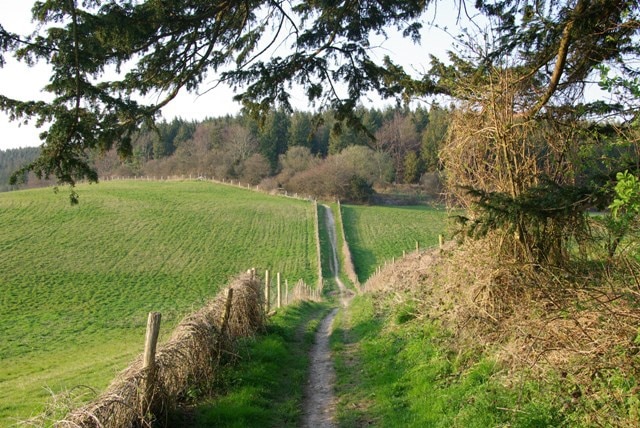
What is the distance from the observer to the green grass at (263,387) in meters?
7.04

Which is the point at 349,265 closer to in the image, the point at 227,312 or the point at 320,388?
the point at 227,312

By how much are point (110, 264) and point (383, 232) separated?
25.5 meters

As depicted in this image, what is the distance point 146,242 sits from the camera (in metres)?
42.3

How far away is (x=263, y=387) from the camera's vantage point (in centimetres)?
850

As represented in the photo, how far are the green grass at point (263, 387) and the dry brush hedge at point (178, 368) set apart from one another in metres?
0.35

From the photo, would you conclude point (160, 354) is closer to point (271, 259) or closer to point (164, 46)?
point (164, 46)

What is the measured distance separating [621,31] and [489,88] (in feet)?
6.99

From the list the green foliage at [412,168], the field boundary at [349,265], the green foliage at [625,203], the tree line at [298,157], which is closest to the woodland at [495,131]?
the green foliage at [625,203]

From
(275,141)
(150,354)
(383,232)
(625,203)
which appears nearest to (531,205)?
(625,203)

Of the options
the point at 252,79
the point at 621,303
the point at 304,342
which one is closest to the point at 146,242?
the point at 304,342

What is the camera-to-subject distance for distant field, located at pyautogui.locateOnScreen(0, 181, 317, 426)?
16.3 meters

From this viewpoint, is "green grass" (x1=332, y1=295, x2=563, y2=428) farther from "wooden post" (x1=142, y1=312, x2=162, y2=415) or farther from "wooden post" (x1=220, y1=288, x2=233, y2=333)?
"wooden post" (x1=142, y1=312, x2=162, y2=415)

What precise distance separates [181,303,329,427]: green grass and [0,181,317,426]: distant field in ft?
7.05

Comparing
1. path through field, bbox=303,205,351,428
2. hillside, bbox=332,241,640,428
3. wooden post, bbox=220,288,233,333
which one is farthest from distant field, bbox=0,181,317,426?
hillside, bbox=332,241,640,428
